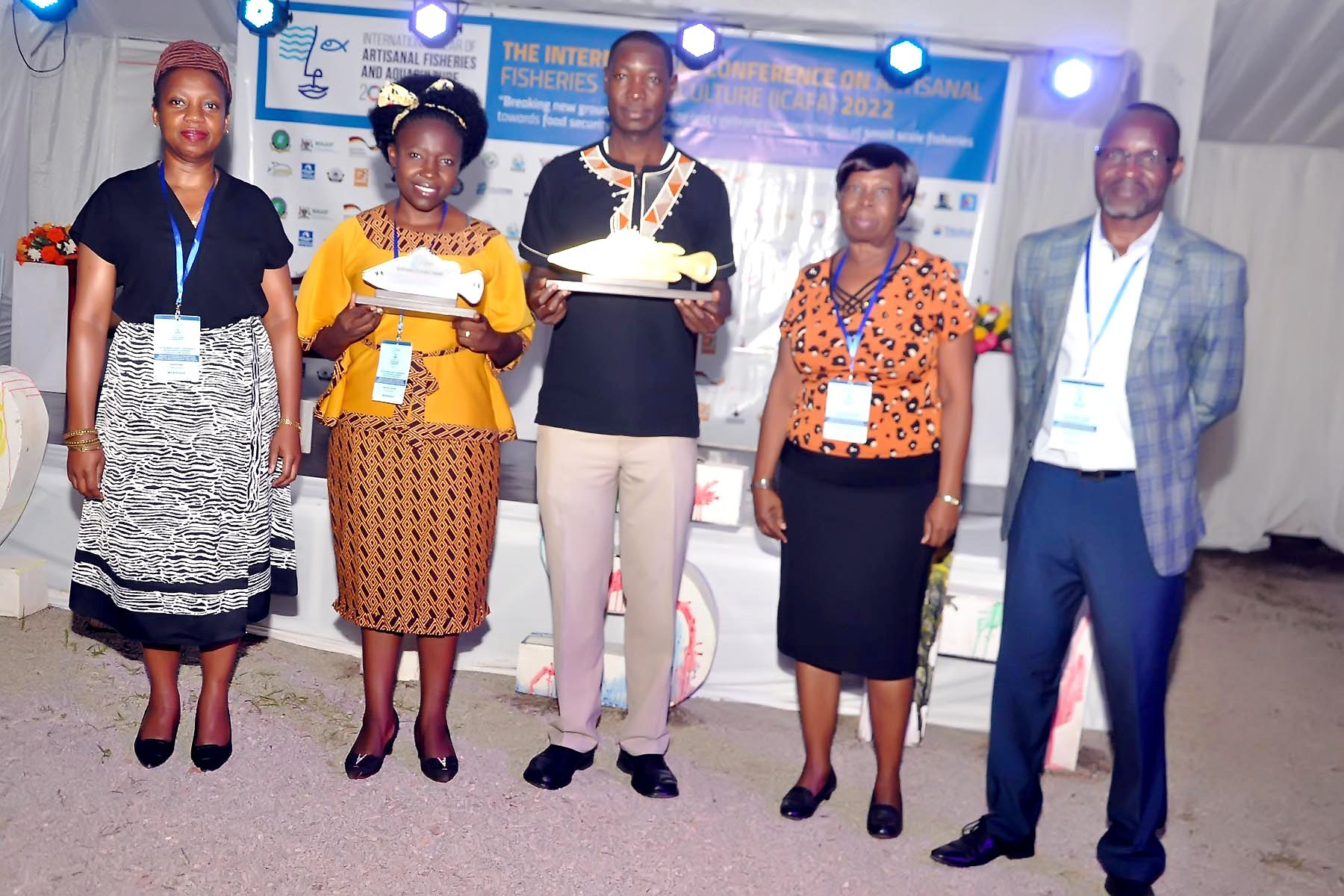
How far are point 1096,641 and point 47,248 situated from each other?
4705 millimetres

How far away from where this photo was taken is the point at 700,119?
5.22 m

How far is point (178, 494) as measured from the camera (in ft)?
8.64

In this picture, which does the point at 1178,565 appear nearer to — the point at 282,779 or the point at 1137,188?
the point at 1137,188

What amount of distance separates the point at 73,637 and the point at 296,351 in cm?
174

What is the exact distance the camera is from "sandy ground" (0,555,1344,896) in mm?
2445

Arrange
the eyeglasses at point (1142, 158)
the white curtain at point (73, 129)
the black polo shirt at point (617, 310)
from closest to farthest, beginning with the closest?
the eyeglasses at point (1142, 158)
the black polo shirt at point (617, 310)
the white curtain at point (73, 129)

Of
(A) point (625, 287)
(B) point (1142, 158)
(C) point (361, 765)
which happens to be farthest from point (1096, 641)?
(C) point (361, 765)

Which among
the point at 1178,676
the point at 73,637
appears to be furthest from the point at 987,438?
the point at 73,637

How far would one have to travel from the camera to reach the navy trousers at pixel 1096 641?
2.41 metres

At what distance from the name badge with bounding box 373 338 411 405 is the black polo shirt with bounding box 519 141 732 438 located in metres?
0.36

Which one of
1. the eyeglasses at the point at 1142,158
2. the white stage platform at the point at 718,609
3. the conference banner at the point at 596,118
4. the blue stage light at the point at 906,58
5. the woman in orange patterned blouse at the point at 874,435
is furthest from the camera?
the conference banner at the point at 596,118

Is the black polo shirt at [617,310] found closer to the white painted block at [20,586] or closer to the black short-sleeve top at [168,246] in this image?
the black short-sleeve top at [168,246]

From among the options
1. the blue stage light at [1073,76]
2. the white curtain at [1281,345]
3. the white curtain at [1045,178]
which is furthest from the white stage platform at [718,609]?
the white curtain at [1281,345]

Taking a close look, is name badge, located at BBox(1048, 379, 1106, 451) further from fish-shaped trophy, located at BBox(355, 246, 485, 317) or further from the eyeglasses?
fish-shaped trophy, located at BBox(355, 246, 485, 317)
